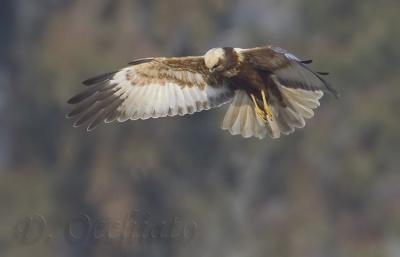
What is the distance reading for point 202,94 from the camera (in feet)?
30.3

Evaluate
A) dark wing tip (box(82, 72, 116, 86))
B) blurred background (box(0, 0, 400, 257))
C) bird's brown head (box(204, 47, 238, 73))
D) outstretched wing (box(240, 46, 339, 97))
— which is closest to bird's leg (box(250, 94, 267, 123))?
outstretched wing (box(240, 46, 339, 97))

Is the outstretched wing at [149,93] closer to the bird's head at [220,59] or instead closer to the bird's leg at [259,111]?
the bird's leg at [259,111]

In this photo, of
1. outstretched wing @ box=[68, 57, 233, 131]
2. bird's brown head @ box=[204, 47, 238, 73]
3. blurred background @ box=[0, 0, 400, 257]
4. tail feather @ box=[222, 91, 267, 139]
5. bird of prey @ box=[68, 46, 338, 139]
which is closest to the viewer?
bird's brown head @ box=[204, 47, 238, 73]

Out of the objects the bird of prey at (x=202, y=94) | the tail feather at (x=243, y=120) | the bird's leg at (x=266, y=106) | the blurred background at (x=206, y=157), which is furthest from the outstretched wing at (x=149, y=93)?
the blurred background at (x=206, y=157)

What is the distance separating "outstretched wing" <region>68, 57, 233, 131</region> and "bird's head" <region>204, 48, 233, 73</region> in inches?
11.8

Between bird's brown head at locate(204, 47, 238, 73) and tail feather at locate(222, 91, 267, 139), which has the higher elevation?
bird's brown head at locate(204, 47, 238, 73)

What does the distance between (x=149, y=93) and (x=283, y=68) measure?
2.98ft

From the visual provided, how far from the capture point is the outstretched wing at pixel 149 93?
9.09 m

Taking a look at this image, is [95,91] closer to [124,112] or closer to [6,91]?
[124,112]

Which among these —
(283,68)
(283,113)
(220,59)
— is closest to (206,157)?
(283,113)

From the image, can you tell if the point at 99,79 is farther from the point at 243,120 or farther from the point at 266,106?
the point at 266,106

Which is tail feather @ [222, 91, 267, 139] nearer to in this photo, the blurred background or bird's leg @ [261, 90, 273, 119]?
bird's leg @ [261, 90, 273, 119]

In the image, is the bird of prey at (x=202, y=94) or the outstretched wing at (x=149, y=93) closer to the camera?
the bird of prey at (x=202, y=94)

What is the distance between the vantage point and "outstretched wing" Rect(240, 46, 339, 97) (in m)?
8.73
